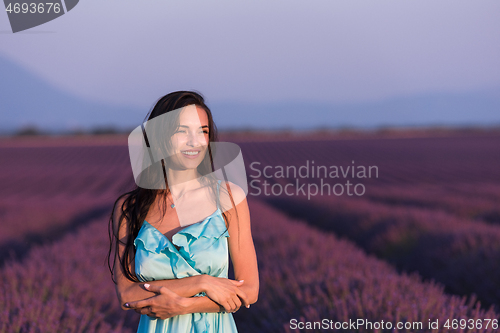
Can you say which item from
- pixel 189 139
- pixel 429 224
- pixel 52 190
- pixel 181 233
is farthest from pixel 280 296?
pixel 52 190

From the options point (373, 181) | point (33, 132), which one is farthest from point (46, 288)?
point (33, 132)

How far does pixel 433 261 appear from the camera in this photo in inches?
177

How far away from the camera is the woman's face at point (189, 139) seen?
1.24 m

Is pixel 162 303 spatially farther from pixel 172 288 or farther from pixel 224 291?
pixel 224 291

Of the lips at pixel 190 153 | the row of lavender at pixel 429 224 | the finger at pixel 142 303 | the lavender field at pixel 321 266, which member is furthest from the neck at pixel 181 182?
the row of lavender at pixel 429 224

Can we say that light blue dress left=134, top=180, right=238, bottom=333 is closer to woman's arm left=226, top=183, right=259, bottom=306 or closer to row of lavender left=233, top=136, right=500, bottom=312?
woman's arm left=226, top=183, right=259, bottom=306

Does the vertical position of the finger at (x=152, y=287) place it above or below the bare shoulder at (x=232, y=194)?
below

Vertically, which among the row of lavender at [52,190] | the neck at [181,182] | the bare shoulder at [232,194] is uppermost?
the neck at [181,182]

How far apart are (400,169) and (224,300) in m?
17.0

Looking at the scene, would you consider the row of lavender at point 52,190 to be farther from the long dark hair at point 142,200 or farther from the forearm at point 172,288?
the forearm at point 172,288

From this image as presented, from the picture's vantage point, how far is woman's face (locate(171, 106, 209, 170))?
124 centimetres

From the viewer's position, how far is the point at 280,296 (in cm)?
305

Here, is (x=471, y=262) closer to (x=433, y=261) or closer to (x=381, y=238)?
(x=433, y=261)

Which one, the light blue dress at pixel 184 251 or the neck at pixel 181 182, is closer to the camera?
the light blue dress at pixel 184 251
